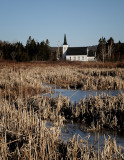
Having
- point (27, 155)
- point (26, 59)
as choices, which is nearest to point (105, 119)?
point (27, 155)

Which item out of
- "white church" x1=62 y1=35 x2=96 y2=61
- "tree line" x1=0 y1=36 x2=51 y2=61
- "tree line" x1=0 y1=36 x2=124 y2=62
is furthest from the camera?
"white church" x1=62 y1=35 x2=96 y2=61

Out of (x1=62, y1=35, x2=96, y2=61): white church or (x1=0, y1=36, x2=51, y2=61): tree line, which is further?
(x1=62, y1=35, x2=96, y2=61): white church

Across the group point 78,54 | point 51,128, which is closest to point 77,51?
point 78,54

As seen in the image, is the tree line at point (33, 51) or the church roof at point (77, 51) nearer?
the tree line at point (33, 51)

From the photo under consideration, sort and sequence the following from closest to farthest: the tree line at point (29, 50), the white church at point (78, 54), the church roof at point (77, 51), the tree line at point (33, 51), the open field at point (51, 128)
A: 1. the open field at point (51, 128)
2. the tree line at point (33, 51)
3. the tree line at point (29, 50)
4. the white church at point (78, 54)
5. the church roof at point (77, 51)

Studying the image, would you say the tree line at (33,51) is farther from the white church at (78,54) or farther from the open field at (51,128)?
the open field at (51,128)

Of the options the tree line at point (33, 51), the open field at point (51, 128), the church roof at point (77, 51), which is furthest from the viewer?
the church roof at point (77, 51)

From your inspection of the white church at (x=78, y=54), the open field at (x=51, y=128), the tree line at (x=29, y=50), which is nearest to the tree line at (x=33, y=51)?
the tree line at (x=29, y=50)

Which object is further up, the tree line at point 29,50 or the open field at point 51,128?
the tree line at point 29,50

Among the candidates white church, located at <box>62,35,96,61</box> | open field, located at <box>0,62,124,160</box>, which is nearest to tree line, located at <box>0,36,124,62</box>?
white church, located at <box>62,35,96,61</box>

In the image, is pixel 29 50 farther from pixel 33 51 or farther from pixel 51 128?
pixel 51 128

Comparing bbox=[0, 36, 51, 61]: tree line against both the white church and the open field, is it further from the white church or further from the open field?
the open field

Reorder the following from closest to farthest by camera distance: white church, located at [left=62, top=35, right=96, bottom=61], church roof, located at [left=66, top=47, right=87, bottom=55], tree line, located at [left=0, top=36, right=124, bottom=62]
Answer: tree line, located at [left=0, top=36, right=124, bottom=62] < white church, located at [left=62, top=35, right=96, bottom=61] < church roof, located at [left=66, top=47, right=87, bottom=55]

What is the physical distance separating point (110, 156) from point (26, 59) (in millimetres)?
36803
